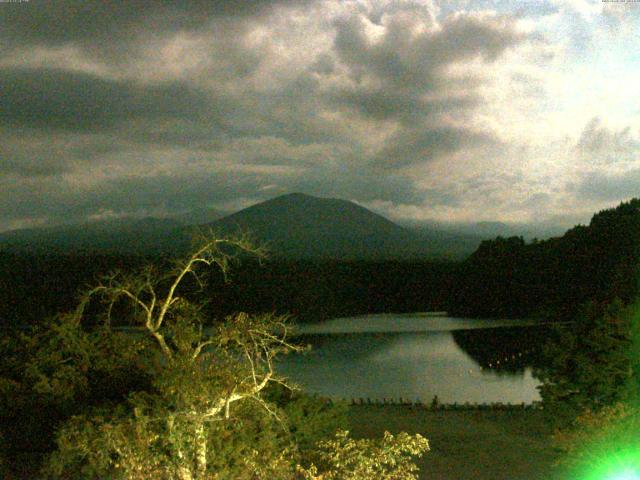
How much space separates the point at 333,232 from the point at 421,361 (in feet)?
339

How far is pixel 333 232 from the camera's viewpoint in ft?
455

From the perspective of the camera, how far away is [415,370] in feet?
109

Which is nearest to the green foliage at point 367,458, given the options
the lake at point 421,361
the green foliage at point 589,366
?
the green foliage at point 589,366

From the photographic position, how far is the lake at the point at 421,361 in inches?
1085

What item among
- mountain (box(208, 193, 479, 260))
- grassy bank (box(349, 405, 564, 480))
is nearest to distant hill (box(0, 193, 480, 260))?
mountain (box(208, 193, 479, 260))

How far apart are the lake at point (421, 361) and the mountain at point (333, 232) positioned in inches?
2675

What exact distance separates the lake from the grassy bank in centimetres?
542

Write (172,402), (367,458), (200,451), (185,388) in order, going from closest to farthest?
(185,388)
(200,451)
(172,402)
(367,458)

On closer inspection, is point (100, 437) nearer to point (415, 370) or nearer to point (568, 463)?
point (568, 463)

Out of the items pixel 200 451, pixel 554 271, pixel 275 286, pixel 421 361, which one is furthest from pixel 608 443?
pixel 275 286

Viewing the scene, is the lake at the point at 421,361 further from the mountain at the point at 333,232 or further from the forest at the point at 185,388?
the mountain at the point at 333,232

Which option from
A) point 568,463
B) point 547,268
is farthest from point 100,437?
point 547,268

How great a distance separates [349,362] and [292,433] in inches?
988

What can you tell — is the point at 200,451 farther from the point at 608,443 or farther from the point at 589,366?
the point at 589,366
